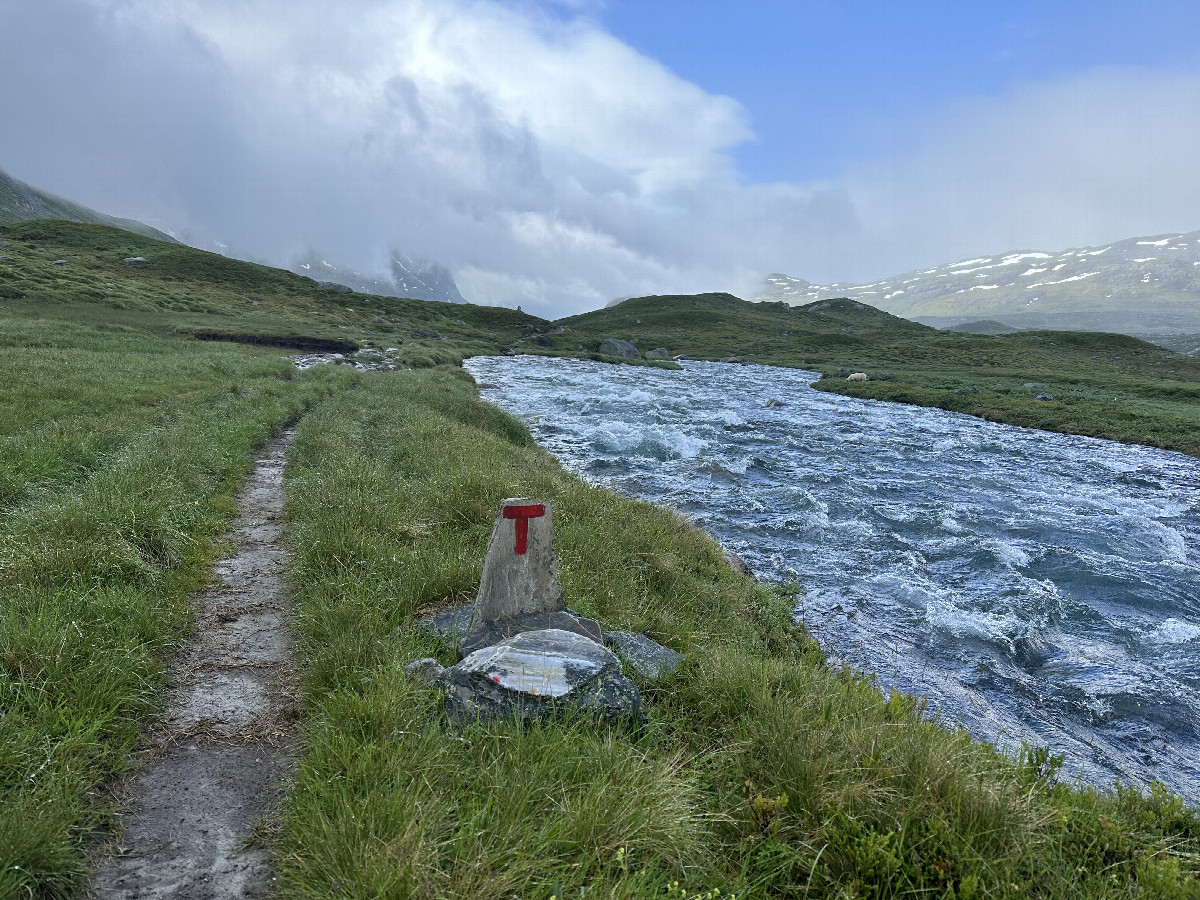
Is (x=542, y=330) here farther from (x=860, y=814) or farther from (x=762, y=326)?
(x=860, y=814)

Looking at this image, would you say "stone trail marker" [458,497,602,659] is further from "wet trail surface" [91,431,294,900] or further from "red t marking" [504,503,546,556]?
"wet trail surface" [91,431,294,900]

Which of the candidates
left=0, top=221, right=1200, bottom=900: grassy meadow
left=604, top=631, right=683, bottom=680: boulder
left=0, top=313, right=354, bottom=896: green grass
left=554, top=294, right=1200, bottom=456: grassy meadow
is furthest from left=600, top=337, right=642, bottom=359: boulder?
left=604, top=631, right=683, bottom=680: boulder

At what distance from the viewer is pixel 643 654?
6.12m

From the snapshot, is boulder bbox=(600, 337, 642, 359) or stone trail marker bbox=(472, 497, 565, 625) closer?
stone trail marker bbox=(472, 497, 565, 625)

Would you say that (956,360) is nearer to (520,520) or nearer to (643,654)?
(643,654)

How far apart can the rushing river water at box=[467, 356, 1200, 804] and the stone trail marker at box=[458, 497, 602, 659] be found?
15.5 feet

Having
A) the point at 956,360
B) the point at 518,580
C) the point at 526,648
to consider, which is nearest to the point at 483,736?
the point at 526,648

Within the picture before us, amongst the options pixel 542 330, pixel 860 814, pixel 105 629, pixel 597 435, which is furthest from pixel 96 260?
pixel 860 814

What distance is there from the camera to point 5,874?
299cm

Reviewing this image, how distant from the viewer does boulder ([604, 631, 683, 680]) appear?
5797 mm

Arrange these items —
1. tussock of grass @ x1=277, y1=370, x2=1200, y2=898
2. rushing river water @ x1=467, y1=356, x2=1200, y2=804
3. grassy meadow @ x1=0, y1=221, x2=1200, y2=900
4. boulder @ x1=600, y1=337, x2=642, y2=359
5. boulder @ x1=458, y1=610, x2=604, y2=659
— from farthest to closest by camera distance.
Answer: boulder @ x1=600, y1=337, x2=642, y2=359
rushing river water @ x1=467, y1=356, x2=1200, y2=804
boulder @ x1=458, y1=610, x2=604, y2=659
grassy meadow @ x1=0, y1=221, x2=1200, y2=900
tussock of grass @ x1=277, y1=370, x2=1200, y2=898

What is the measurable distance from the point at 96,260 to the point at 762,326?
4686 inches

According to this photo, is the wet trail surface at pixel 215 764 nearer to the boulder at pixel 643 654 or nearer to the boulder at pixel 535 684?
the boulder at pixel 535 684

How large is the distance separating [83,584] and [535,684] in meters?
5.00
